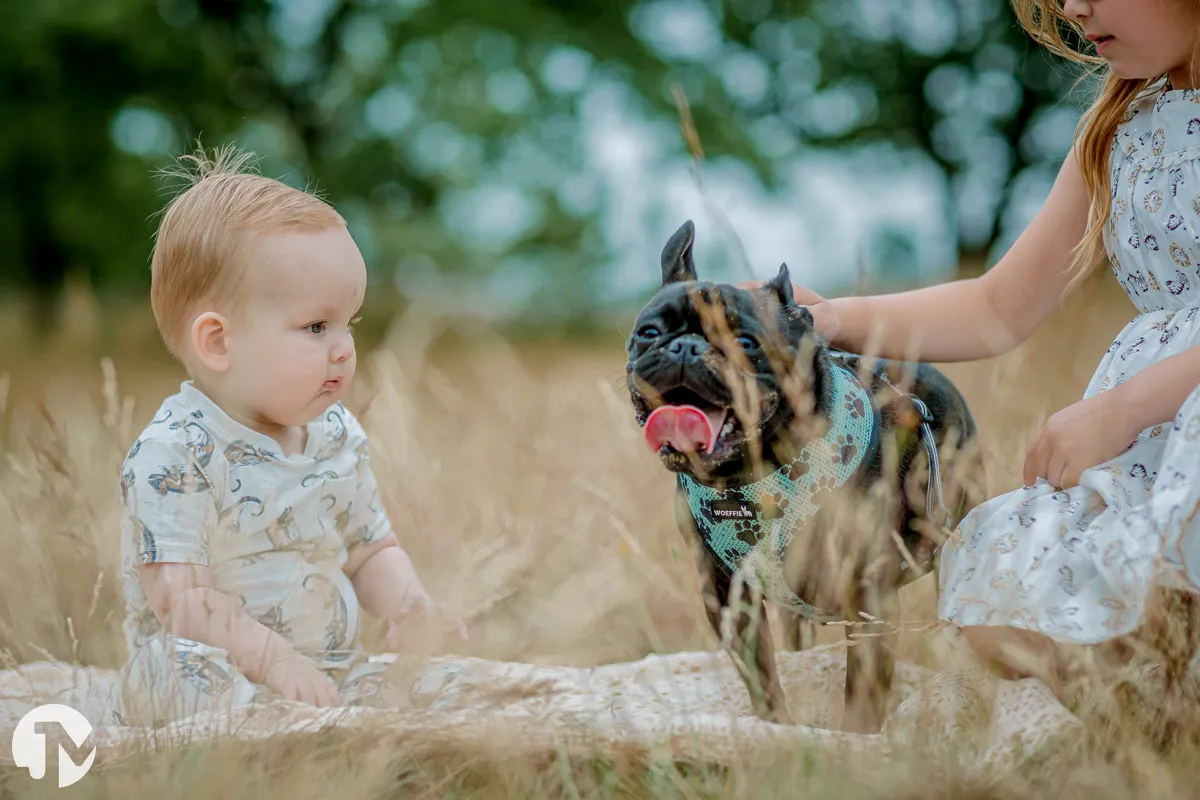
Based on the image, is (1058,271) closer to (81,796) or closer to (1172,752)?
(1172,752)

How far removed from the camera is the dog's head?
1793mm

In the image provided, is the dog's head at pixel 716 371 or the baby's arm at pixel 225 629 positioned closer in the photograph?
the dog's head at pixel 716 371

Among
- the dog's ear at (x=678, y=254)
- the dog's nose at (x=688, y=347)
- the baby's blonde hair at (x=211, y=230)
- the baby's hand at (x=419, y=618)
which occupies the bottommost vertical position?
the baby's hand at (x=419, y=618)

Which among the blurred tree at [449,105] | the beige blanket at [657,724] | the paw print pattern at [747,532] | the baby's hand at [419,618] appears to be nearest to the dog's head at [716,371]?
the paw print pattern at [747,532]

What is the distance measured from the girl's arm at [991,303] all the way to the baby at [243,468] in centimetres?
103

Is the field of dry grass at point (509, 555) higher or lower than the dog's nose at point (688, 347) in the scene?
lower

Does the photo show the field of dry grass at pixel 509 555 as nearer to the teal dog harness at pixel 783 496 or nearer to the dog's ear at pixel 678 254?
the teal dog harness at pixel 783 496

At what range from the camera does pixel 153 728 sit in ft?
5.94

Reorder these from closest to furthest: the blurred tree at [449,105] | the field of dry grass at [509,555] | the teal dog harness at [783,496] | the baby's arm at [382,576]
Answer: the field of dry grass at [509,555] < the teal dog harness at [783,496] < the baby's arm at [382,576] < the blurred tree at [449,105]

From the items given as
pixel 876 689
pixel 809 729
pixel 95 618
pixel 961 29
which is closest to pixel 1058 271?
pixel 876 689

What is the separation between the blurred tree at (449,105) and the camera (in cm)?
1034

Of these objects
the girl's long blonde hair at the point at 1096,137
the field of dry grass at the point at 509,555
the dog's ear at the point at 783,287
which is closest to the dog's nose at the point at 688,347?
the dog's ear at the point at 783,287

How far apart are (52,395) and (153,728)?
4373 millimetres

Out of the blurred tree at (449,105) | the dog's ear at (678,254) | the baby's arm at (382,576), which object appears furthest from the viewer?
the blurred tree at (449,105)
